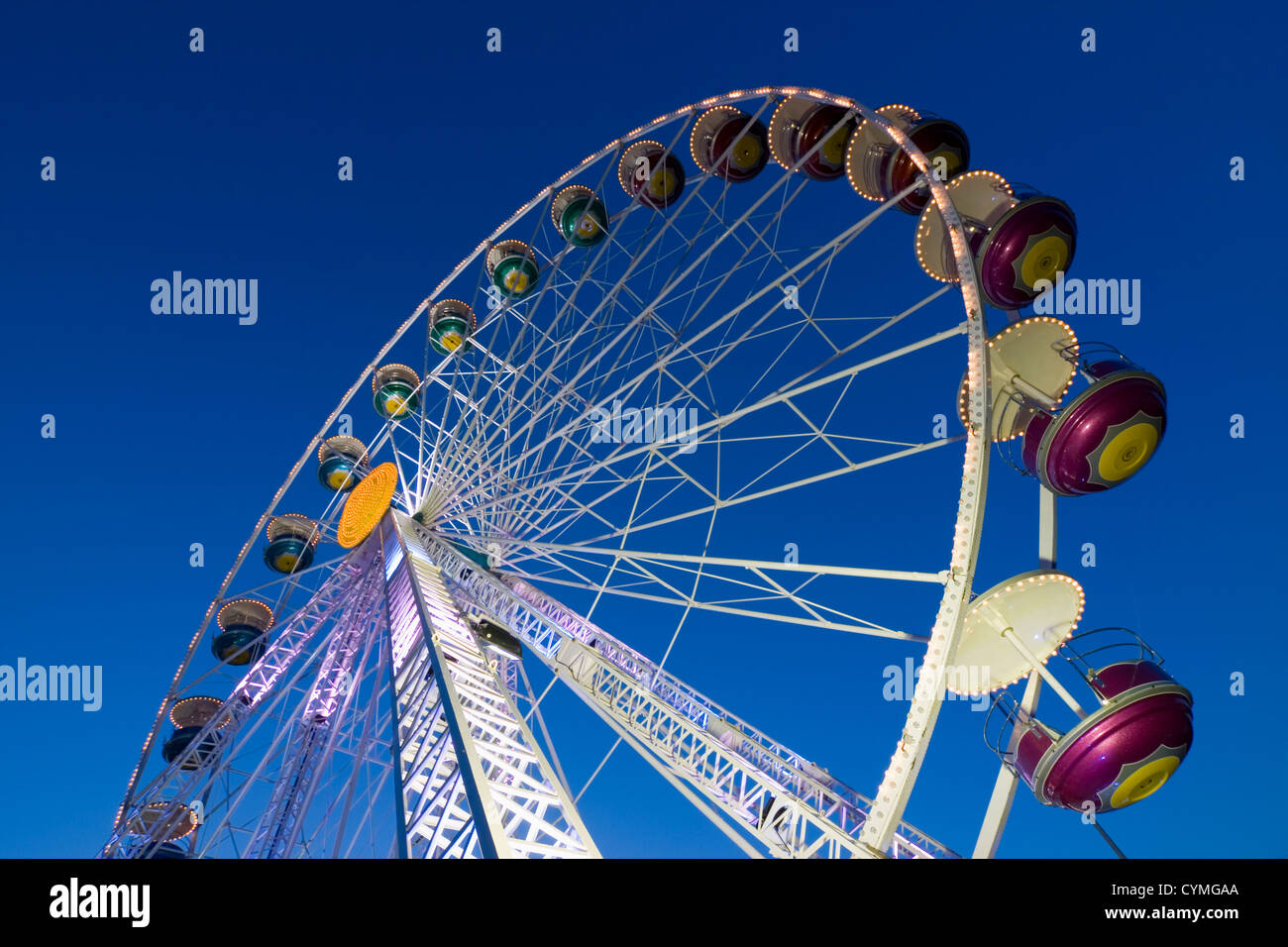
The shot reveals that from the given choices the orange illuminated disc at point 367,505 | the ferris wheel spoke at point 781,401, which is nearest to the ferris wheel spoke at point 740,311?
the ferris wheel spoke at point 781,401

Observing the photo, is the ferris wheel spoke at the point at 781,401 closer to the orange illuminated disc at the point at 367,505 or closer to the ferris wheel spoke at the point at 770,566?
the ferris wheel spoke at the point at 770,566

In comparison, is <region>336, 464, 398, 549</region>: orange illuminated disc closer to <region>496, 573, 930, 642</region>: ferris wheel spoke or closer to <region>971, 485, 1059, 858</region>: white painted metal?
<region>496, 573, 930, 642</region>: ferris wheel spoke

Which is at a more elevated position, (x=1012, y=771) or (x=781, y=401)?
(x=781, y=401)

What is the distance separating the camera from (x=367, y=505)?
1684 centimetres

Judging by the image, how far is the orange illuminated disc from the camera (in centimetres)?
1630

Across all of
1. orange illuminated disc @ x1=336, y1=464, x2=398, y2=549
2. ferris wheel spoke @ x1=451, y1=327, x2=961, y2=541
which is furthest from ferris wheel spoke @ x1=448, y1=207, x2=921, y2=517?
orange illuminated disc @ x1=336, y1=464, x2=398, y2=549

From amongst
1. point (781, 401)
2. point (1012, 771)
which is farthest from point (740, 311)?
point (1012, 771)

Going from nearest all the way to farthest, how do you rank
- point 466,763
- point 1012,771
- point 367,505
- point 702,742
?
point 466,763 → point 1012,771 → point 702,742 → point 367,505

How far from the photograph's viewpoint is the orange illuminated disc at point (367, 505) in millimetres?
16297

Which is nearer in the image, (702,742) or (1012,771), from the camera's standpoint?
(1012,771)
